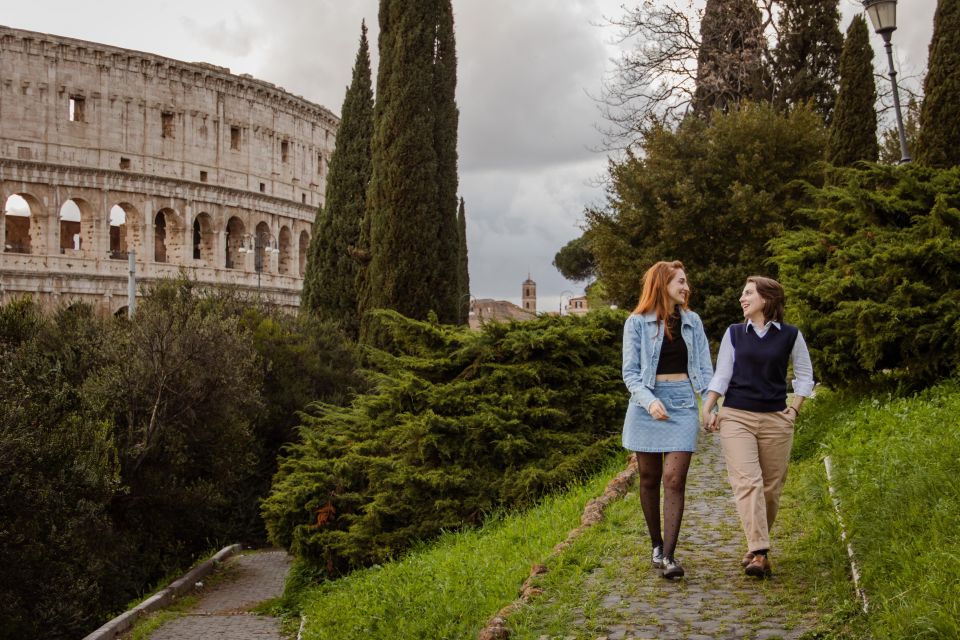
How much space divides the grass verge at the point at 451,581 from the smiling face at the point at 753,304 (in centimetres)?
235

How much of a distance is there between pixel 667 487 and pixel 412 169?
15997 mm

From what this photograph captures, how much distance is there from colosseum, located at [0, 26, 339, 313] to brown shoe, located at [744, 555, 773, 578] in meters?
34.2

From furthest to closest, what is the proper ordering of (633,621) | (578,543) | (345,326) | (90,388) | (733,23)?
(345,326) → (733,23) → (90,388) → (578,543) → (633,621)

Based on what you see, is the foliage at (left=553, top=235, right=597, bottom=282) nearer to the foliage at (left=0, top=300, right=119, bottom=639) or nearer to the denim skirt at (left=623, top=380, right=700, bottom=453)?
the foliage at (left=0, top=300, right=119, bottom=639)

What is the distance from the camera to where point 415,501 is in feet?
31.6

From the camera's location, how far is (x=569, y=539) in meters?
6.79

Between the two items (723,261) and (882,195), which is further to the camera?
(723,261)

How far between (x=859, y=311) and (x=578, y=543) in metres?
4.32

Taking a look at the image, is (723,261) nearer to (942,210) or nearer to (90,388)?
(942,210)

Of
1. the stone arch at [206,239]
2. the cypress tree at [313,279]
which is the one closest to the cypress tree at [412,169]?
the cypress tree at [313,279]

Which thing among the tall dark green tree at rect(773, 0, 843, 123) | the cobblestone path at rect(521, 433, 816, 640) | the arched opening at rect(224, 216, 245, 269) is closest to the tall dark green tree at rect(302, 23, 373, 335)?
the tall dark green tree at rect(773, 0, 843, 123)

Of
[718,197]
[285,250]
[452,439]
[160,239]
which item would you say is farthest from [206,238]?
[452,439]

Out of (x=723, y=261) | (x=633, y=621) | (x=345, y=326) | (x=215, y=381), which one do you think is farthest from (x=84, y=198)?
(x=633, y=621)

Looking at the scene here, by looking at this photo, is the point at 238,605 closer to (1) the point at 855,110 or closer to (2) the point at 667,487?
(2) the point at 667,487
